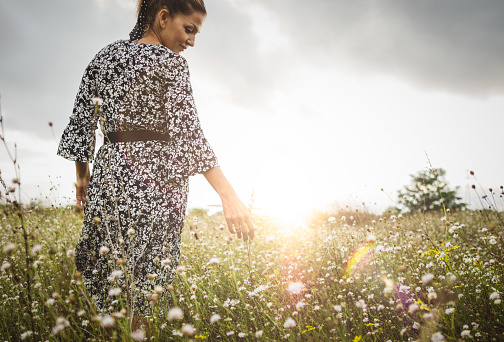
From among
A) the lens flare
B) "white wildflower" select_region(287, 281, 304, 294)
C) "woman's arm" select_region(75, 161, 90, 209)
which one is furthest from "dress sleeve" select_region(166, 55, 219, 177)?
the lens flare

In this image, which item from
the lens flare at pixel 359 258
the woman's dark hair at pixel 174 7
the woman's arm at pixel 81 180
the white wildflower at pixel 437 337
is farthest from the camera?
the lens flare at pixel 359 258

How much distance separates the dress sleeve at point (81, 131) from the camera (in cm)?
219

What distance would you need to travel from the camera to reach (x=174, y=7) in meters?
2.16

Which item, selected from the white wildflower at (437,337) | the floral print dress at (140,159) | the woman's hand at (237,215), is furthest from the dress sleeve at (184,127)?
the white wildflower at (437,337)

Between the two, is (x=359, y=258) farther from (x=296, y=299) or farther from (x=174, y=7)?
(x=174, y=7)

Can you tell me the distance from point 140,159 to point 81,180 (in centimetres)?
74

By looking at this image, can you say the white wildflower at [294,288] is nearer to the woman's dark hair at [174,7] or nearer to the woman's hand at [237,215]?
the woman's hand at [237,215]

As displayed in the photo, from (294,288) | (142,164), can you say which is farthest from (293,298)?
(142,164)

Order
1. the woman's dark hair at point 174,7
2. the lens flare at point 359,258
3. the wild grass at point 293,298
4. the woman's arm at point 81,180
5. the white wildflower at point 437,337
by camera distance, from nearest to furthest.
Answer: the white wildflower at point 437,337
the wild grass at point 293,298
the woman's dark hair at point 174,7
the woman's arm at point 81,180
the lens flare at point 359,258

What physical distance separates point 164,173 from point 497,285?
256 cm

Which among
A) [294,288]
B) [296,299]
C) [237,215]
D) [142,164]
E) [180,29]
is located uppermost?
[180,29]

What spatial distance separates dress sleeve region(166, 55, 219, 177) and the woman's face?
0.29m

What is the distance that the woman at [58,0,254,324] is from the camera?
1.96 m

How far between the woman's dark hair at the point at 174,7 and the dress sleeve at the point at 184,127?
41cm
